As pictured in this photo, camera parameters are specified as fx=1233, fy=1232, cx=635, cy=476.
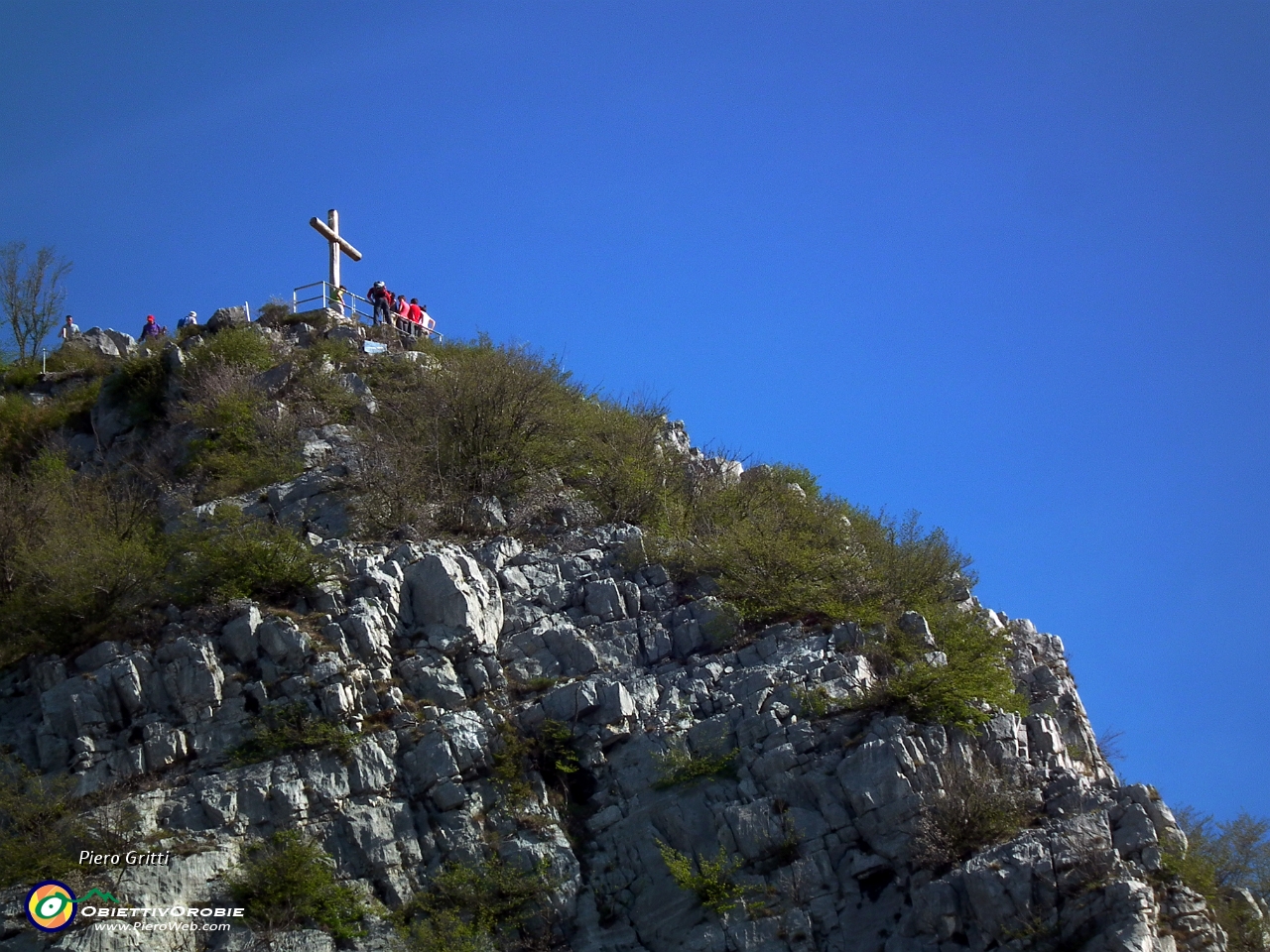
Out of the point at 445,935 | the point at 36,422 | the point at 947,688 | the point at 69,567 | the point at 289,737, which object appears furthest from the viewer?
the point at 36,422

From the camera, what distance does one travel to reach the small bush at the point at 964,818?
16594 millimetres

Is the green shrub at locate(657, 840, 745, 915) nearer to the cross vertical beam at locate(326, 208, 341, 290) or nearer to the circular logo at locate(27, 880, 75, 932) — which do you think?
the circular logo at locate(27, 880, 75, 932)

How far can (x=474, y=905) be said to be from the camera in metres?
16.9

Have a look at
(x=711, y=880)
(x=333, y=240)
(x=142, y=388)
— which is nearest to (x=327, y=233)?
(x=333, y=240)

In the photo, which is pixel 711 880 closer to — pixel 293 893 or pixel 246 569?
pixel 293 893

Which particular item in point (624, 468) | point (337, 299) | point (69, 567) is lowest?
point (69, 567)

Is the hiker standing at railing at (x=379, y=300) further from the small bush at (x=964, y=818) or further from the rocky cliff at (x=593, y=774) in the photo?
the small bush at (x=964, y=818)

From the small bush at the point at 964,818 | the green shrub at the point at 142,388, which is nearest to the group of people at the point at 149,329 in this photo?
the green shrub at the point at 142,388

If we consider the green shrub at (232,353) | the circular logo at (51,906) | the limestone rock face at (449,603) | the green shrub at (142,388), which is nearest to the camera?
the circular logo at (51,906)

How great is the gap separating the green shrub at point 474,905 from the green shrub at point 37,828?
4.49 meters

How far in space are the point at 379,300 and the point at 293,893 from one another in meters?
20.0

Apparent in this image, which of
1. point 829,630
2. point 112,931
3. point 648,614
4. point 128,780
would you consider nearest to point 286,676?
point 128,780

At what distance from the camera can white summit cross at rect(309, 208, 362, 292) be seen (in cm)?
3519

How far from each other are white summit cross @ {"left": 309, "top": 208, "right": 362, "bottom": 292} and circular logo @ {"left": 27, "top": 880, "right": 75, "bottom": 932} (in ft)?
71.3
